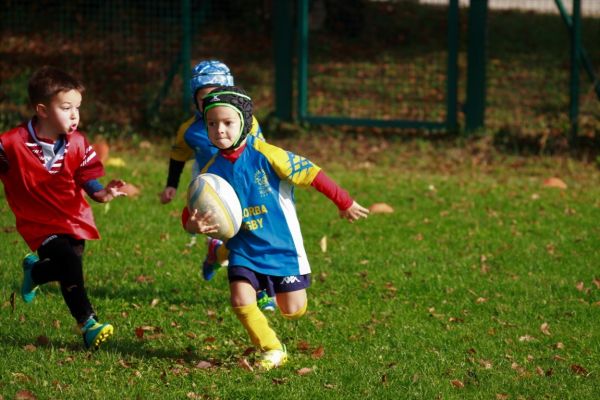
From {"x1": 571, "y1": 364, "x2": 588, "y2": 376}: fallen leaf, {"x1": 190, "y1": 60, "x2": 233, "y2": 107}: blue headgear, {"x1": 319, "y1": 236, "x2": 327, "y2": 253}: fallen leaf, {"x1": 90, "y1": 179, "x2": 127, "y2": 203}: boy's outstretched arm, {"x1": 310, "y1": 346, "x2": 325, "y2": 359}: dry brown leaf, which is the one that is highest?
{"x1": 190, "y1": 60, "x2": 233, "y2": 107}: blue headgear

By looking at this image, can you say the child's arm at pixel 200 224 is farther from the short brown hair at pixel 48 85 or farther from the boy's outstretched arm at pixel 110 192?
the short brown hair at pixel 48 85

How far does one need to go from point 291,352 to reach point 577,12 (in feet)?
27.5

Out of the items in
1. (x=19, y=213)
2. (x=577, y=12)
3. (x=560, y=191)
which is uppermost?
(x=577, y=12)

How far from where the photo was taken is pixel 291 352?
6.27 m

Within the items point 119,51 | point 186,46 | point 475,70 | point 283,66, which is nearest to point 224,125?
point 475,70

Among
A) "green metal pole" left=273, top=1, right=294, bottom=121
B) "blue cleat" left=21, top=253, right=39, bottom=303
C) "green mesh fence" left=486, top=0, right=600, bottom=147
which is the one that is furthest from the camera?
"green metal pole" left=273, top=1, right=294, bottom=121

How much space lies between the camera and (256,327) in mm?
5805

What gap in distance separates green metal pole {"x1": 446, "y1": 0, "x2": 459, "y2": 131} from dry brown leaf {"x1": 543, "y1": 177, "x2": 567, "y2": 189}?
2.07 metres

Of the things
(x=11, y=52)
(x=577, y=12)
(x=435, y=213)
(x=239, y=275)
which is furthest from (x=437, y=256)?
(x=11, y=52)

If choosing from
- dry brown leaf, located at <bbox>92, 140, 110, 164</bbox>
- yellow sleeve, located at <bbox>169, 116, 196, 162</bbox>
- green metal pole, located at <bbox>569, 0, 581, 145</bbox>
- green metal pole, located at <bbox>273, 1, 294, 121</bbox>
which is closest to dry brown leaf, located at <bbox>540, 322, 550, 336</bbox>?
yellow sleeve, located at <bbox>169, 116, 196, 162</bbox>

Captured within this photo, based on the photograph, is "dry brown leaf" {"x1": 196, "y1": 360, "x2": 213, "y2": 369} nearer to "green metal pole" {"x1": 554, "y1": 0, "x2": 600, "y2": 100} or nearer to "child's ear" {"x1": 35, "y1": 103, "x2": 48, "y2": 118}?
"child's ear" {"x1": 35, "y1": 103, "x2": 48, "y2": 118}

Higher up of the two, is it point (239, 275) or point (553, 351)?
point (239, 275)

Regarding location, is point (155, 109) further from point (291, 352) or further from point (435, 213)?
point (291, 352)

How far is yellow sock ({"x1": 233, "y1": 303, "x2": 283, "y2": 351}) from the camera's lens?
5762 mm
